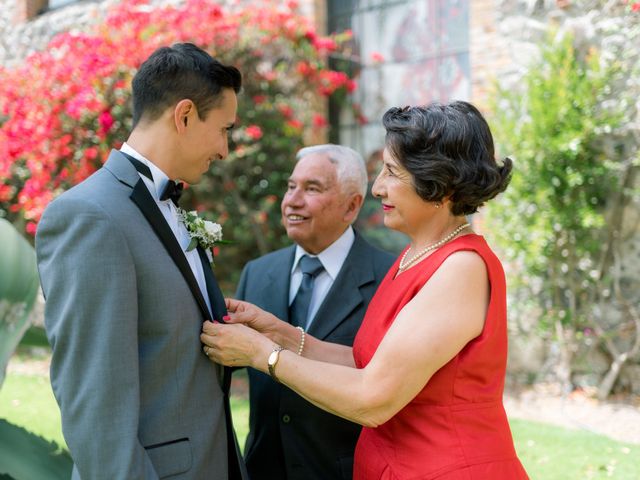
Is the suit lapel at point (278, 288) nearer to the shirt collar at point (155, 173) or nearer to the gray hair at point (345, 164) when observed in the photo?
the gray hair at point (345, 164)

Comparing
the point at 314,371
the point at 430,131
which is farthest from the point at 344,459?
the point at 430,131

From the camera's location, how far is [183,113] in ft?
7.12

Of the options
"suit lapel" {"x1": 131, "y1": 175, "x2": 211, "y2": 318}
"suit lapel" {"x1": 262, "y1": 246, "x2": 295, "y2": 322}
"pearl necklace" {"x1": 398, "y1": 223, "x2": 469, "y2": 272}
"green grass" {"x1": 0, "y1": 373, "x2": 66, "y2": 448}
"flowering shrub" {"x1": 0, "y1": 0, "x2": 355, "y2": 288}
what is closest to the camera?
"suit lapel" {"x1": 131, "y1": 175, "x2": 211, "y2": 318}

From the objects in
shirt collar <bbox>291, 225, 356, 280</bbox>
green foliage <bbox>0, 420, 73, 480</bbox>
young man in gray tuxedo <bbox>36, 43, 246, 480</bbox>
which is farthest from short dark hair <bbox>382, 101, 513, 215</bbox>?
green foliage <bbox>0, 420, 73, 480</bbox>

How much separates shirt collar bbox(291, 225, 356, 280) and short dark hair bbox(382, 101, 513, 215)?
1107 millimetres

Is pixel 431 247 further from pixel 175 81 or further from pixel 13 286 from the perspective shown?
pixel 13 286

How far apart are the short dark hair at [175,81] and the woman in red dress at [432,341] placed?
0.59 meters

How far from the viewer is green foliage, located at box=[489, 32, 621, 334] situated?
5941 mm

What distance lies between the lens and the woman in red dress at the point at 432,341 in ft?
6.82

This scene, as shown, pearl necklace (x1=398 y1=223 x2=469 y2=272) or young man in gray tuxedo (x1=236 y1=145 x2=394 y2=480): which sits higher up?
pearl necklace (x1=398 y1=223 x2=469 y2=272)

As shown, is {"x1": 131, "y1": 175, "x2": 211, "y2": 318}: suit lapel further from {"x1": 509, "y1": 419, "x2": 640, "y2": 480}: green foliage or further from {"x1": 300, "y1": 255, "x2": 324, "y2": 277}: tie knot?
{"x1": 509, "y1": 419, "x2": 640, "y2": 480}: green foliage

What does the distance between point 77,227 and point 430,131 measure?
1.07 meters

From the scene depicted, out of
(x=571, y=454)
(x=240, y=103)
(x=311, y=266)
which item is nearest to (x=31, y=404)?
(x=240, y=103)

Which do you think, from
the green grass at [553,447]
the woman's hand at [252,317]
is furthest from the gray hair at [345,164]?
the green grass at [553,447]
